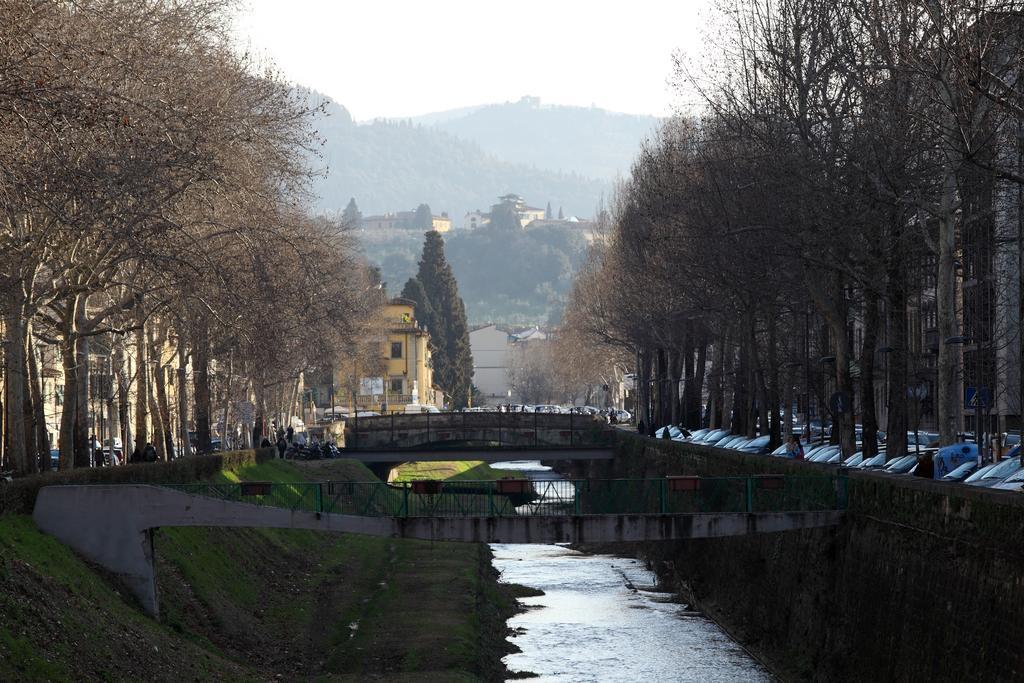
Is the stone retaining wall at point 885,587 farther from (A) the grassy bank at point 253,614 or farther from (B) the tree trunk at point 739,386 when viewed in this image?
(B) the tree trunk at point 739,386

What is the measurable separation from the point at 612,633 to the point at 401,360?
12735 centimetres

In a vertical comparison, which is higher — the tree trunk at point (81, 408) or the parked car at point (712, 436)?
the tree trunk at point (81, 408)

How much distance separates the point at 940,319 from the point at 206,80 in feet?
73.0

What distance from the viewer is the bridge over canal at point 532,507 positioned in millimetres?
39031

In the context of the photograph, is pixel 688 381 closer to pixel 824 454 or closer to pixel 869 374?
pixel 824 454

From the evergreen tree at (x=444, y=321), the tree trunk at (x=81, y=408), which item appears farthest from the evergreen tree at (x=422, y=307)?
the tree trunk at (x=81, y=408)

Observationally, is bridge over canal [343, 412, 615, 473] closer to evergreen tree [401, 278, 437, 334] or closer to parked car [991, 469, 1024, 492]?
parked car [991, 469, 1024, 492]

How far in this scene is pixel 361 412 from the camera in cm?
14988

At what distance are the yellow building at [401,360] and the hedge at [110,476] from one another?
4155 inches

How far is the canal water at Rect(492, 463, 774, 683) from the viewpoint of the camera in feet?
140

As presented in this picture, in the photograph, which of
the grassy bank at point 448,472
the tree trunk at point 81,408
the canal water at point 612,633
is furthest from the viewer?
the grassy bank at point 448,472

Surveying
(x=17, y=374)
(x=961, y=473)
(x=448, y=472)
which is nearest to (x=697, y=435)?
(x=448, y=472)

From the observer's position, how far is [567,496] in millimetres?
39938

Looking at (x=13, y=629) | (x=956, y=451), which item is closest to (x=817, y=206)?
(x=956, y=451)
